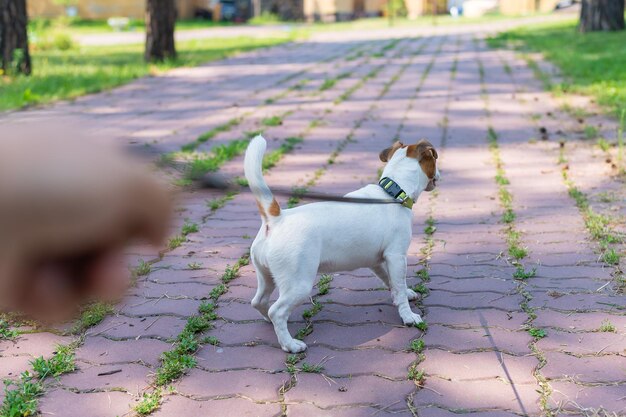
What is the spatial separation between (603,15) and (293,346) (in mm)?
17035

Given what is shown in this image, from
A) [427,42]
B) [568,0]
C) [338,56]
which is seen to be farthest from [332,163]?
[568,0]

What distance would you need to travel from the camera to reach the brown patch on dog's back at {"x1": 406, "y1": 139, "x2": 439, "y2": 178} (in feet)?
10.5

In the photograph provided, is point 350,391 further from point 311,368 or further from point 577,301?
point 577,301

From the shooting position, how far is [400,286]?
10.3 ft

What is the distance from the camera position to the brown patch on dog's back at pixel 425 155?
3207mm

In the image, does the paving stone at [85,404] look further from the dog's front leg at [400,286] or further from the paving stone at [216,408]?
the dog's front leg at [400,286]

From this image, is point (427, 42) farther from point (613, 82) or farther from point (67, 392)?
point (67, 392)

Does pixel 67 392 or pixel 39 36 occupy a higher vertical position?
pixel 39 36

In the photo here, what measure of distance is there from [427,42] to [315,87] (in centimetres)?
886

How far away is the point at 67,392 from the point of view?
255 cm

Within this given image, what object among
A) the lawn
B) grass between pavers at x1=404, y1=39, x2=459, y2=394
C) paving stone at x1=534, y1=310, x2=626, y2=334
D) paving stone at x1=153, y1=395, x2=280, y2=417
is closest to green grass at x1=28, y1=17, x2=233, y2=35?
the lawn

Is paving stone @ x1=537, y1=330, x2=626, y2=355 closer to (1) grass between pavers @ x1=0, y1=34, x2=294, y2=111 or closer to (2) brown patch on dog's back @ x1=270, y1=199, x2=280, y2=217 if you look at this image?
(2) brown patch on dog's back @ x1=270, y1=199, x2=280, y2=217

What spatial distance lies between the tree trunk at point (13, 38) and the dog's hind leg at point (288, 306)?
9646mm

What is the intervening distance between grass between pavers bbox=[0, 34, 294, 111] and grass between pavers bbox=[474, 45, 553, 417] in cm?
394
